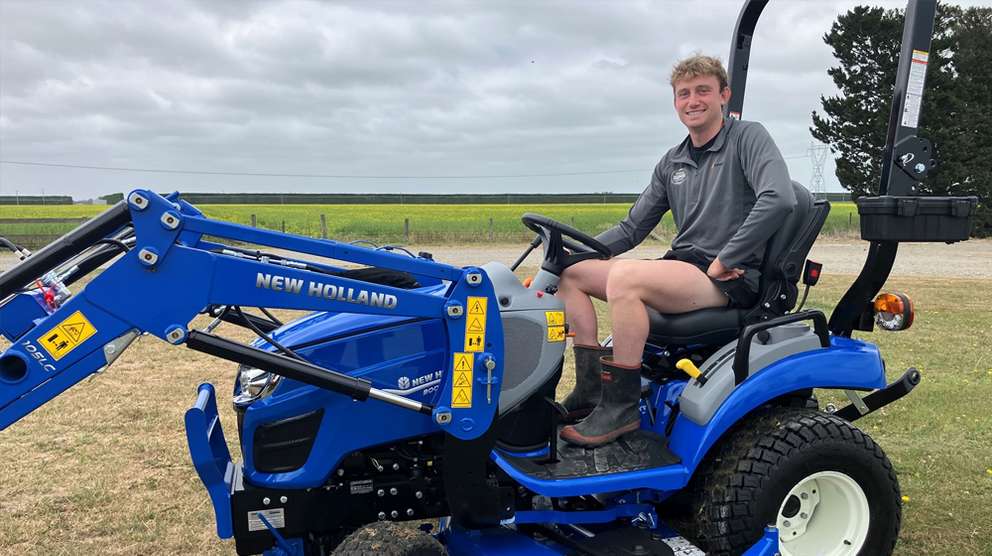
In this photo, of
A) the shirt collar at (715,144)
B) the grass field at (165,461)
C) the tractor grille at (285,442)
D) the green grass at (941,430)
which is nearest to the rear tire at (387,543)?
the tractor grille at (285,442)

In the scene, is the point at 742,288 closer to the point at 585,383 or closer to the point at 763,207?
the point at 763,207

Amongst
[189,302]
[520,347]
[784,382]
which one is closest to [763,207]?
[784,382]

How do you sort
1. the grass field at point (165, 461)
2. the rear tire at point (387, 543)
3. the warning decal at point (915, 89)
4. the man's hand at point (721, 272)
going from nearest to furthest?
the rear tire at point (387, 543) → the warning decal at point (915, 89) → the man's hand at point (721, 272) → the grass field at point (165, 461)

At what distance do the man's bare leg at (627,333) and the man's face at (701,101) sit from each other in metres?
0.71

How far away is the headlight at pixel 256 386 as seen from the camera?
2814 mm

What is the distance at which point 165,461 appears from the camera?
15.7 feet

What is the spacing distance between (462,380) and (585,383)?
88 cm

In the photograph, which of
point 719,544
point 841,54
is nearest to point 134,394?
point 719,544

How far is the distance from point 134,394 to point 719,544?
493cm

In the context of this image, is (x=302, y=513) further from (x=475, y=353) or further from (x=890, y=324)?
(x=890, y=324)

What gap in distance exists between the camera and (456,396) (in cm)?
272

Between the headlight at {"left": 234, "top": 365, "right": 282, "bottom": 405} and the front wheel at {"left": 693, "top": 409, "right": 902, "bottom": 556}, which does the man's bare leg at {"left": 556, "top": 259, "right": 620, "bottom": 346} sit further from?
the headlight at {"left": 234, "top": 365, "right": 282, "bottom": 405}

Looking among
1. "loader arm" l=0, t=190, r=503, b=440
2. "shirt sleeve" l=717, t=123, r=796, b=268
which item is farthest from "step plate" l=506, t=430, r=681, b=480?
"shirt sleeve" l=717, t=123, r=796, b=268

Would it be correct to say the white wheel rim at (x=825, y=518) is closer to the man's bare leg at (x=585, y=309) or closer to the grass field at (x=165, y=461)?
the grass field at (x=165, y=461)
